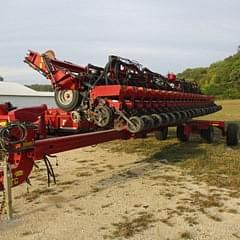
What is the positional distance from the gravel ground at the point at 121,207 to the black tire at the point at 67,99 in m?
1.21

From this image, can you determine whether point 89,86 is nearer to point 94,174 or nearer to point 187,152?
point 94,174

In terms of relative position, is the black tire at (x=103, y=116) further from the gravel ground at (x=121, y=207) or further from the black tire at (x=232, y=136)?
the black tire at (x=232, y=136)

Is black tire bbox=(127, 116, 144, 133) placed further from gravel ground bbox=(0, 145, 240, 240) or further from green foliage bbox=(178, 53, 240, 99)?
green foliage bbox=(178, 53, 240, 99)

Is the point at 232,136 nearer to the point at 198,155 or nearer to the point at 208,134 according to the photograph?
the point at 208,134

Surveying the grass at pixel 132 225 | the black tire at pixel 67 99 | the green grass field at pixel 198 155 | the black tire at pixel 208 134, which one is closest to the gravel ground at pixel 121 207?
the grass at pixel 132 225

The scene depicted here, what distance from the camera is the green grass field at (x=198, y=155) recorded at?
728cm

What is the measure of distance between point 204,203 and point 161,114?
268 centimetres

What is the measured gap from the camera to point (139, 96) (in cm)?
732

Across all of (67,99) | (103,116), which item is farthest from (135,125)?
(67,99)

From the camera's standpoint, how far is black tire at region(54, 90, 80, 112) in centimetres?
716

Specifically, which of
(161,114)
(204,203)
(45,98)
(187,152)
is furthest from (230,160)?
(45,98)

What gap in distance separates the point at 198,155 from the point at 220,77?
6830cm

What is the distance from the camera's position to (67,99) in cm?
731

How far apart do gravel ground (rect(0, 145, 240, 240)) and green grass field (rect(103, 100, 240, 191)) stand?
39cm
